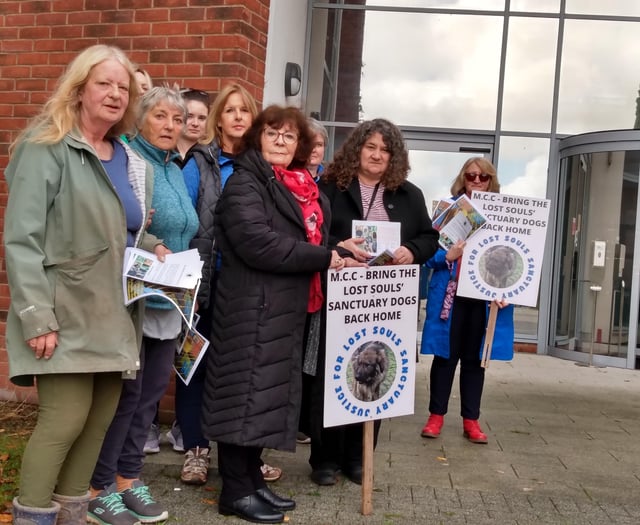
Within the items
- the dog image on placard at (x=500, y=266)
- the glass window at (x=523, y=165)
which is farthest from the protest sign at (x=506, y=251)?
the glass window at (x=523, y=165)

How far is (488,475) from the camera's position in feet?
14.4

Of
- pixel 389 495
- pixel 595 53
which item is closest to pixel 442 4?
pixel 595 53

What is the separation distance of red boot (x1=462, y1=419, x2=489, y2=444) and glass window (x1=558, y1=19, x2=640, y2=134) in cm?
549

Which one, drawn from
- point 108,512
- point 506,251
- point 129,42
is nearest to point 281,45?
point 129,42

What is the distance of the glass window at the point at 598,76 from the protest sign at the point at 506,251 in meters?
4.97

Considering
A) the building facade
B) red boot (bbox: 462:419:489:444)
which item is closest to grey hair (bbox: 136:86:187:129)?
red boot (bbox: 462:419:489:444)

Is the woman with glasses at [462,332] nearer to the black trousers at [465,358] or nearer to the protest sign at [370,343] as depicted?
the black trousers at [465,358]

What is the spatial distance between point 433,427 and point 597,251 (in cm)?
513

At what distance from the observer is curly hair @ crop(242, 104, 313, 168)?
3.54 meters

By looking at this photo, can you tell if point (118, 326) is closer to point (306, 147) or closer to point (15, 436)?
point (306, 147)

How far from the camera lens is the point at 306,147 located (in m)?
3.67

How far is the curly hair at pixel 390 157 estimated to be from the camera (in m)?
4.13

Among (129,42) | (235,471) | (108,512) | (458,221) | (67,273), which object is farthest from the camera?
(129,42)

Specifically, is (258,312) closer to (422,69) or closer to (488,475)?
(488,475)
